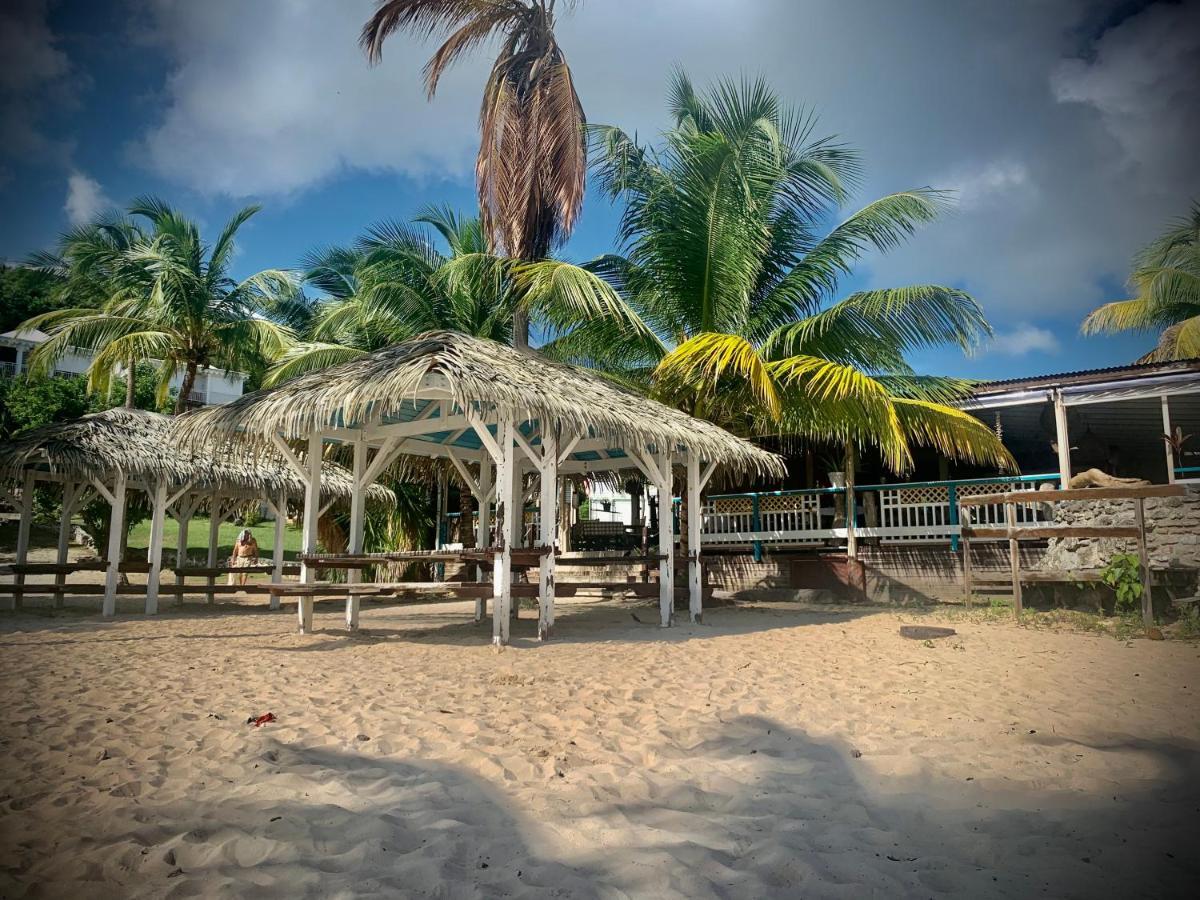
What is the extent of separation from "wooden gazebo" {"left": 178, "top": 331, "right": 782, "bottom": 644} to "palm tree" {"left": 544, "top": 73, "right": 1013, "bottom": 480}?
1.41m

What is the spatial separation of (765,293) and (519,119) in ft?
16.4

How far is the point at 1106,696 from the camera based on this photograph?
16.8 ft

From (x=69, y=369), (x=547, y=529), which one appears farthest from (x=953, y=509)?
(x=69, y=369)

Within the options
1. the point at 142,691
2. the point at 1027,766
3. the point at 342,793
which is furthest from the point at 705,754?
the point at 142,691

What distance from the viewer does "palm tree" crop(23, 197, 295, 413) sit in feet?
49.5

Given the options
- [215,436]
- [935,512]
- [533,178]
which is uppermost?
[533,178]

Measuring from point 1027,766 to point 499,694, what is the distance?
11.1 ft

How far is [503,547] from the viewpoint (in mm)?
7816

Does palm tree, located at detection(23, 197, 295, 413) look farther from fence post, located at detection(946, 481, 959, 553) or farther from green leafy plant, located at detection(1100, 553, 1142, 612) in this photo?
green leafy plant, located at detection(1100, 553, 1142, 612)

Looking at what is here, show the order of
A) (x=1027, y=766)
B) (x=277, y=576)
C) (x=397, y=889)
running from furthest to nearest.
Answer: (x=277, y=576), (x=1027, y=766), (x=397, y=889)

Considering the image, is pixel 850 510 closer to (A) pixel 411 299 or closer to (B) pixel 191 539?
(A) pixel 411 299

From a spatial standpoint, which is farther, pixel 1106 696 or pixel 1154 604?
pixel 1154 604

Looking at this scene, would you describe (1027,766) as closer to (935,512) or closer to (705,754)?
(705,754)

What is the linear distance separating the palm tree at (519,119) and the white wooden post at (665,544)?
11.6 feet
